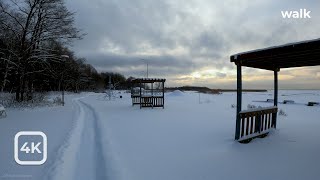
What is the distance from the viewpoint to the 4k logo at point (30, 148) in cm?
634

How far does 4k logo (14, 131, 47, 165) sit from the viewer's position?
6.34 m

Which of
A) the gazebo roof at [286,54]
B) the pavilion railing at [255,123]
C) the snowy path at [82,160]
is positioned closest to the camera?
the snowy path at [82,160]

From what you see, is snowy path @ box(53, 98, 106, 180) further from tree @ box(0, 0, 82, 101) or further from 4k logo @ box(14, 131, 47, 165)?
tree @ box(0, 0, 82, 101)

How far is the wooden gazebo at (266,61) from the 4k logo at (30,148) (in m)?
5.15

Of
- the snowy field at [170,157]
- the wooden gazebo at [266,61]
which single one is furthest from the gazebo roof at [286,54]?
the snowy field at [170,157]

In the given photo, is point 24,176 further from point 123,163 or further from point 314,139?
point 314,139

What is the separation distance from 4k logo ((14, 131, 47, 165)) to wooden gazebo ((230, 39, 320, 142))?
16.9ft

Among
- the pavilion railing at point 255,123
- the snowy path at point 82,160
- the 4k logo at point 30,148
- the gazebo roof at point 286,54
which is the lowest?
the snowy path at point 82,160

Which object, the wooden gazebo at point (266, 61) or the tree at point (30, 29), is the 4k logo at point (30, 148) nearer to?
the wooden gazebo at point (266, 61)

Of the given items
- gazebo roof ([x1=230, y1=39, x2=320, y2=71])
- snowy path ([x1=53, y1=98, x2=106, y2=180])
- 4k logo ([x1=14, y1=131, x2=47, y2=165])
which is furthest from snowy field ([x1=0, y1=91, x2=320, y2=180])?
gazebo roof ([x1=230, y1=39, x2=320, y2=71])

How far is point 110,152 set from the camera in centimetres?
708

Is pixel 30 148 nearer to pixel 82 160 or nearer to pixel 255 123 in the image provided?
pixel 82 160

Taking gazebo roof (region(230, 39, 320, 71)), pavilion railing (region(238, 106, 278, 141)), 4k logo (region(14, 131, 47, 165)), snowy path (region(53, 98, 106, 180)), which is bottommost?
snowy path (region(53, 98, 106, 180))

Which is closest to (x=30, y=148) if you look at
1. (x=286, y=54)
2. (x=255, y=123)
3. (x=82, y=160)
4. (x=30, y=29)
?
(x=82, y=160)
